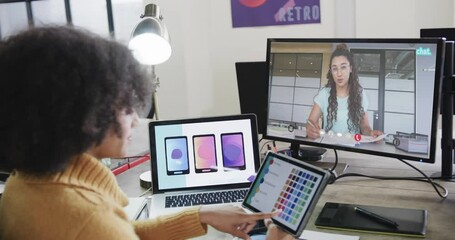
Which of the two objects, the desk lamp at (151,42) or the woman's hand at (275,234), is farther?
the desk lamp at (151,42)

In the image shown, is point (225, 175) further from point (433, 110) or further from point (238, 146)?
point (433, 110)

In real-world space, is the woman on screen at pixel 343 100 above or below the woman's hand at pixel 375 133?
above

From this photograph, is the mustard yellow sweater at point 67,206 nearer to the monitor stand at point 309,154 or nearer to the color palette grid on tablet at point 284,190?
the color palette grid on tablet at point 284,190

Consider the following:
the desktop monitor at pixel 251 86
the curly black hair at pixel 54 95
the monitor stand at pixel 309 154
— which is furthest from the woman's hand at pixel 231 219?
the desktop monitor at pixel 251 86

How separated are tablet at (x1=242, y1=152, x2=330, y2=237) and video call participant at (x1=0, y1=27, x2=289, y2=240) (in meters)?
0.40

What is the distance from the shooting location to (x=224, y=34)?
12.3 ft

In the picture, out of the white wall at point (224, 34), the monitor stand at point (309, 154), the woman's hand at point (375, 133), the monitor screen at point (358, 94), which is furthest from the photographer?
the white wall at point (224, 34)

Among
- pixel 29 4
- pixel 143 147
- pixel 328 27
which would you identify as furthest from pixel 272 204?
pixel 29 4

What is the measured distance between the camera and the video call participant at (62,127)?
76 centimetres

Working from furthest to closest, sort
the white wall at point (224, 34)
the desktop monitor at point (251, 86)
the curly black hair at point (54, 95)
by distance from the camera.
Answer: the white wall at point (224, 34), the desktop monitor at point (251, 86), the curly black hair at point (54, 95)

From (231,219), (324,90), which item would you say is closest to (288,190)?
(231,219)

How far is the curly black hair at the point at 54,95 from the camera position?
0.75 m

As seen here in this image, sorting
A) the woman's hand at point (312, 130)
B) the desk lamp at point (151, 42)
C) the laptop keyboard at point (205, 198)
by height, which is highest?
the desk lamp at point (151, 42)

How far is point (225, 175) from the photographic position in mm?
1529
